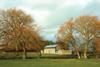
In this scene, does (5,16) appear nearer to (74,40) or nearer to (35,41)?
(35,41)

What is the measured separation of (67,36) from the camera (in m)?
85.0

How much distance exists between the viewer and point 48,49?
136 m

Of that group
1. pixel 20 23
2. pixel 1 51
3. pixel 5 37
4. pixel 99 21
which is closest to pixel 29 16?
pixel 20 23

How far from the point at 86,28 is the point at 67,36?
19.2 feet

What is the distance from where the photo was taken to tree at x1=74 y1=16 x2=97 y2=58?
83750mm

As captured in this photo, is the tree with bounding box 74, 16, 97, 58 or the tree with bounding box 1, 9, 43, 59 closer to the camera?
the tree with bounding box 1, 9, 43, 59

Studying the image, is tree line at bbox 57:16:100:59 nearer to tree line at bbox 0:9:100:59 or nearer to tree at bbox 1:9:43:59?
tree line at bbox 0:9:100:59

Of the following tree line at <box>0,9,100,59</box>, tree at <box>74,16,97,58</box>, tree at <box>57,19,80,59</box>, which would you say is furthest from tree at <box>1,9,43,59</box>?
tree at <box>74,16,97,58</box>

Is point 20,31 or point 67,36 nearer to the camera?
point 20,31

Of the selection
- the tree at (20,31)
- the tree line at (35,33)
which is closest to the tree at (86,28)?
the tree line at (35,33)

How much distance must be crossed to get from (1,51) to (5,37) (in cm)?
1182

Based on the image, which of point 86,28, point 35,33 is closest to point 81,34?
point 86,28

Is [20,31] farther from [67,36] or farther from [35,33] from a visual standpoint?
[67,36]

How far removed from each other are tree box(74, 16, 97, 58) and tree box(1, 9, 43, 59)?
523 inches
